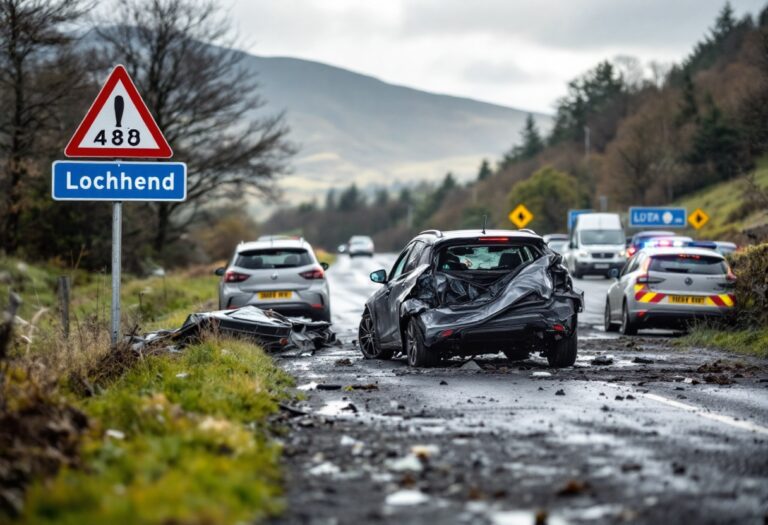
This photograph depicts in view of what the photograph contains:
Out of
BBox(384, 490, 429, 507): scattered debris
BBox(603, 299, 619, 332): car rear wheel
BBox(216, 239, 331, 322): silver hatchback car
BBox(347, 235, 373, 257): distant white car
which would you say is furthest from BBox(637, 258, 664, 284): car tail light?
BBox(347, 235, 373, 257): distant white car

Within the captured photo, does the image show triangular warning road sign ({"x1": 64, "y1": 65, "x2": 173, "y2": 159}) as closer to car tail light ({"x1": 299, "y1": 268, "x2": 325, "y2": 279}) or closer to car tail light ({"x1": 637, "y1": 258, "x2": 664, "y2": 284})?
car tail light ({"x1": 299, "y1": 268, "x2": 325, "y2": 279})

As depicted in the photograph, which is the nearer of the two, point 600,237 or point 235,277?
point 235,277

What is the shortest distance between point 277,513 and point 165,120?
154 ft

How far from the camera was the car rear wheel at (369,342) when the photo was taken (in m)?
15.4

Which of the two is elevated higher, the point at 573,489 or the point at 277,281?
the point at 277,281

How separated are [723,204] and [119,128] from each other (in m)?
76.2

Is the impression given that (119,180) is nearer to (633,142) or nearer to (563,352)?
(563,352)

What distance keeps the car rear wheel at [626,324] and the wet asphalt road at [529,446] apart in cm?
713

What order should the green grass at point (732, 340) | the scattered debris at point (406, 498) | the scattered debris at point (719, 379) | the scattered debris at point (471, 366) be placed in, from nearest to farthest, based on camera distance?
the scattered debris at point (406, 498) → the scattered debris at point (719, 379) → the scattered debris at point (471, 366) → the green grass at point (732, 340)

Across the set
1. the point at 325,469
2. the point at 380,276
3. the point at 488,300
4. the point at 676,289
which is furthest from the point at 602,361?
the point at 325,469

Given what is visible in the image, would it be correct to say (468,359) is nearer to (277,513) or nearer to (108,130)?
(108,130)

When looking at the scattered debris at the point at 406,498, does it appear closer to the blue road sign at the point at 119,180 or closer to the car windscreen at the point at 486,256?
the blue road sign at the point at 119,180

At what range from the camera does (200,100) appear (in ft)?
167

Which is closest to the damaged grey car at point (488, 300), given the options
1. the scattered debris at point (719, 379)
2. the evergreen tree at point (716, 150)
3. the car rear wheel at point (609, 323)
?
the scattered debris at point (719, 379)
